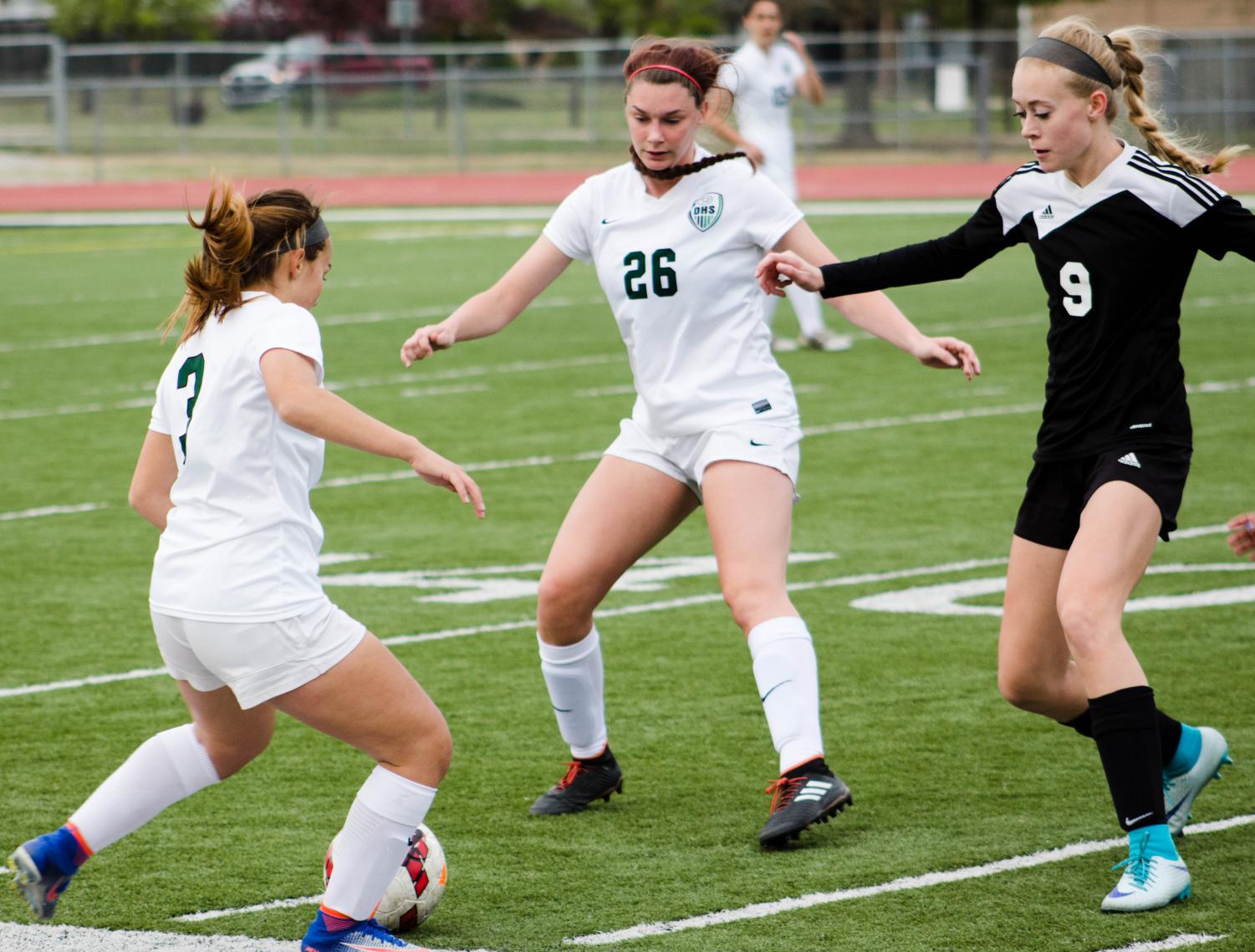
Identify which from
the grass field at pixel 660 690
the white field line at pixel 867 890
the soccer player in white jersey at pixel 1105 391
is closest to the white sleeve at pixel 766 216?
the soccer player in white jersey at pixel 1105 391

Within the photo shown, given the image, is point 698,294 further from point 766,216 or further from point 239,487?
point 239,487

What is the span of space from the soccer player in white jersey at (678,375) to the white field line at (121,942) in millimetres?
1180

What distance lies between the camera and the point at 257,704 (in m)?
4.07

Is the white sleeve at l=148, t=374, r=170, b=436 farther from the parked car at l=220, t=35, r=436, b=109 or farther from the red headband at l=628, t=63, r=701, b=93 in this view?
the parked car at l=220, t=35, r=436, b=109

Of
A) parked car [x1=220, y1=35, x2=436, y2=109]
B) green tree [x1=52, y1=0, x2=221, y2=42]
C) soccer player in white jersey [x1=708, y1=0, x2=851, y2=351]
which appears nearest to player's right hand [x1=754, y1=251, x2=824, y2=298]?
soccer player in white jersey [x1=708, y1=0, x2=851, y2=351]

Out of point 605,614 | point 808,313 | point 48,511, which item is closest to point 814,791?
point 605,614

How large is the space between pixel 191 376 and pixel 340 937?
4.10 feet

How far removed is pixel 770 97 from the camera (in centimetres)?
1453

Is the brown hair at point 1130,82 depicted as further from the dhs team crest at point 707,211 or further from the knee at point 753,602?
the knee at point 753,602

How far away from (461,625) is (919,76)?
3042 centimetres

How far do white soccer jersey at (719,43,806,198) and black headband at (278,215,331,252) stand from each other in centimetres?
1027

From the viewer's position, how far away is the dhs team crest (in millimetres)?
5383

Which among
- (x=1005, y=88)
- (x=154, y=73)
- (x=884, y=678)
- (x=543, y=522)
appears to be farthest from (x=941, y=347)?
(x=154, y=73)

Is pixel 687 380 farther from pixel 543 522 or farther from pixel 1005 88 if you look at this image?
pixel 1005 88
